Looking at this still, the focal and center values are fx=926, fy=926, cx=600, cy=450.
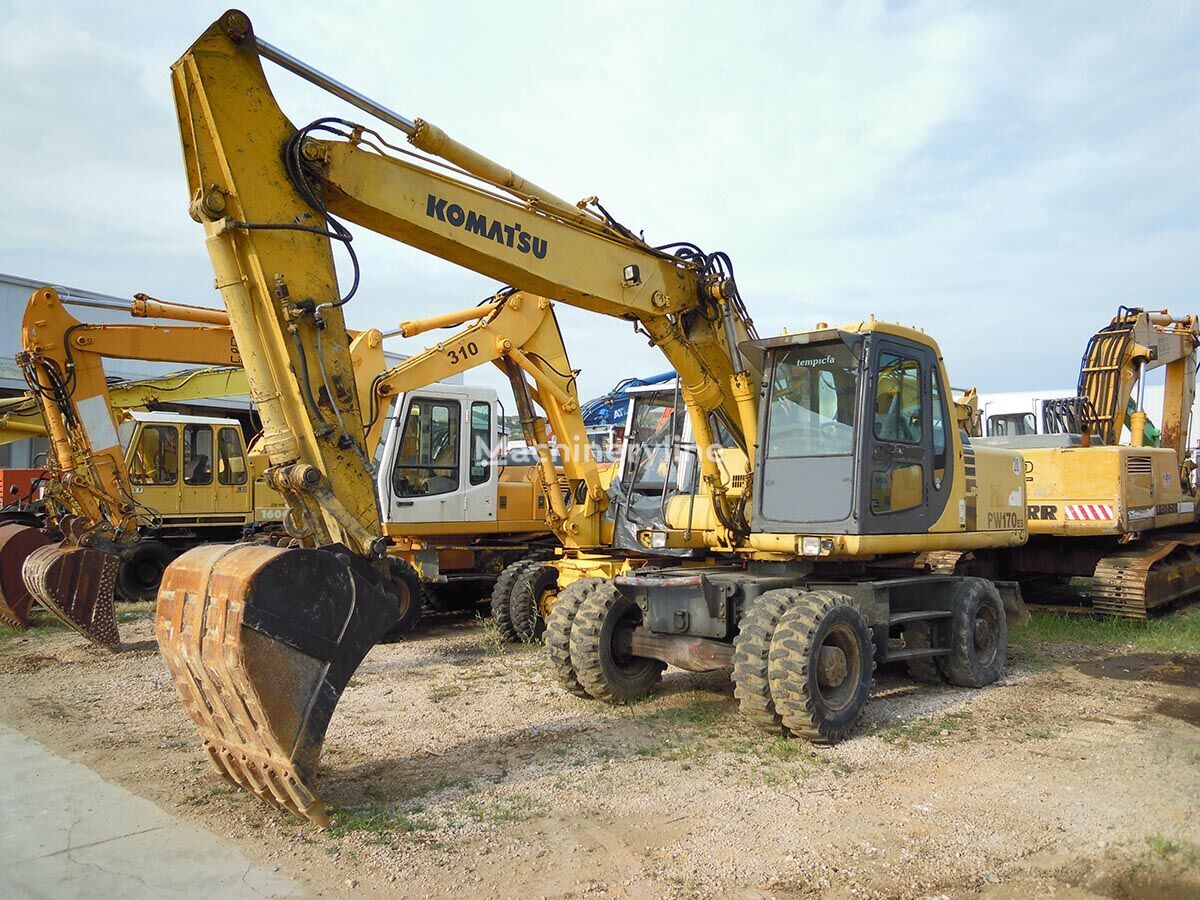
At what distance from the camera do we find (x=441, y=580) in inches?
402

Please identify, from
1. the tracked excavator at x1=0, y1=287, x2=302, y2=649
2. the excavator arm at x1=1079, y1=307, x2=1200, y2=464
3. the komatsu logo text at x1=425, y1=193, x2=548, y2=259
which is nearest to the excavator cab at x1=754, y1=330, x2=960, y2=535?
the komatsu logo text at x1=425, y1=193, x2=548, y2=259

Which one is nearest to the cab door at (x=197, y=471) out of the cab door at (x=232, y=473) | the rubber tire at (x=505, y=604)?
the cab door at (x=232, y=473)

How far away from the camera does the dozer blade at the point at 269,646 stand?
4.20 meters

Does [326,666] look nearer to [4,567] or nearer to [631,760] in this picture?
[631,760]

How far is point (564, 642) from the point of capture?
22.7 feet

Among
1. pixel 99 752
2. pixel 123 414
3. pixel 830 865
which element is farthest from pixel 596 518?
pixel 123 414

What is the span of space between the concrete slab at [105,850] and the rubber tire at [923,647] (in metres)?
5.12

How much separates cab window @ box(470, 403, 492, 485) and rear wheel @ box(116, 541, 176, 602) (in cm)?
577

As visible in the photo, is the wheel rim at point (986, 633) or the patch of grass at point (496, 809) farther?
the wheel rim at point (986, 633)

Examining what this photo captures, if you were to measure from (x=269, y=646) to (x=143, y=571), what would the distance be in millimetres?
10746

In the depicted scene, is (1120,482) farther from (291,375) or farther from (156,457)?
(156,457)

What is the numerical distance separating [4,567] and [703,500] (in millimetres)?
8296

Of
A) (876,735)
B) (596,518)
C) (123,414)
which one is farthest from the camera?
(123,414)

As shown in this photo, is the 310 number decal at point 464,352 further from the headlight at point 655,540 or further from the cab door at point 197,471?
the cab door at point 197,471
